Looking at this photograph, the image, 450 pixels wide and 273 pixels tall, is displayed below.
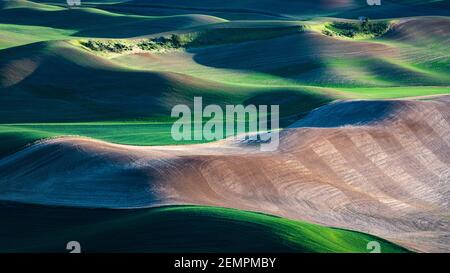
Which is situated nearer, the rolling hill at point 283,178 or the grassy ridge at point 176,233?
the grassy ridge at point 176,233

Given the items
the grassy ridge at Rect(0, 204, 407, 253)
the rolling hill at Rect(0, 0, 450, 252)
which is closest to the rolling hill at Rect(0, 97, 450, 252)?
the rolling hill at Rect(0, 0, 450, 252)

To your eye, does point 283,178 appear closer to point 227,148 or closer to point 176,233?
point 227,148

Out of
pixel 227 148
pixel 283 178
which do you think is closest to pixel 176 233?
pixel 283 178

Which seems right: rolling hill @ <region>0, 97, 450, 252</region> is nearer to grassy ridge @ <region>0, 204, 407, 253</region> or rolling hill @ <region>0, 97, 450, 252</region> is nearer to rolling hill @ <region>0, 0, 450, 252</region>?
rolling hill @ <region>0, 0, 450, 252</region>

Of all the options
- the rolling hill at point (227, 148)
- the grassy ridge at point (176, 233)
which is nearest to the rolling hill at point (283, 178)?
the rolling hill at point (227, 148)

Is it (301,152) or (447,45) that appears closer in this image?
(301,152)

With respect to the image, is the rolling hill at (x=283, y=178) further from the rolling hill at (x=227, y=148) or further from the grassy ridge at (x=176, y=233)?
the grassy ridge at (x=176, y=233)
